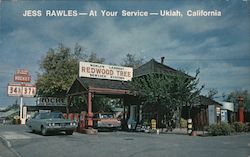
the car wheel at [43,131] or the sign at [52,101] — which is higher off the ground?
the sign at [52,101]

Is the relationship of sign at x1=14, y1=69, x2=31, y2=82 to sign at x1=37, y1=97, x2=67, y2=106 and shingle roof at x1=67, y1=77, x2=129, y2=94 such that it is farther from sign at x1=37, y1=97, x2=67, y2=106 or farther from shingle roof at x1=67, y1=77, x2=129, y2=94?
shingle roof at x1=67, y1=77, x2=129, y2=94

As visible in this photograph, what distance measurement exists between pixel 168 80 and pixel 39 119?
8.00m

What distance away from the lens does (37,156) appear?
32.4 feet

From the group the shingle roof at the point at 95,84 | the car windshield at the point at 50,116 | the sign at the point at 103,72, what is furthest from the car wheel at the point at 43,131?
the sign at the point at 103,72

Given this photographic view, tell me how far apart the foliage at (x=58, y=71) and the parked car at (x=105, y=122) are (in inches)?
787

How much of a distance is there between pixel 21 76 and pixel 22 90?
342 centimetres

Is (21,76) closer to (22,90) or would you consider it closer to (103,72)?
(22,90)

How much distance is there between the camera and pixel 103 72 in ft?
75.4

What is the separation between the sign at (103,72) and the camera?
72.7 feet

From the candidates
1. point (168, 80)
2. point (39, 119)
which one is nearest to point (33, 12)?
point (39, 119)

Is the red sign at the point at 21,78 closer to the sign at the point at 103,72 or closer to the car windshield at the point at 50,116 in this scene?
the sign at the point at 103,72

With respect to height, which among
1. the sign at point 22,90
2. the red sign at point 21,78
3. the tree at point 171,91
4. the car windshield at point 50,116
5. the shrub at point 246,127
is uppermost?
the red sign at point 21,78

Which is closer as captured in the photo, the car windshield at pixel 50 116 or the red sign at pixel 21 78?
the car windshield at pixel 50 116

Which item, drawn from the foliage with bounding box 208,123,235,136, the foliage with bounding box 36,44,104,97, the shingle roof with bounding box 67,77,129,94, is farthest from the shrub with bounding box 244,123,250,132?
the foliage with bounding box 36,44,104,97
